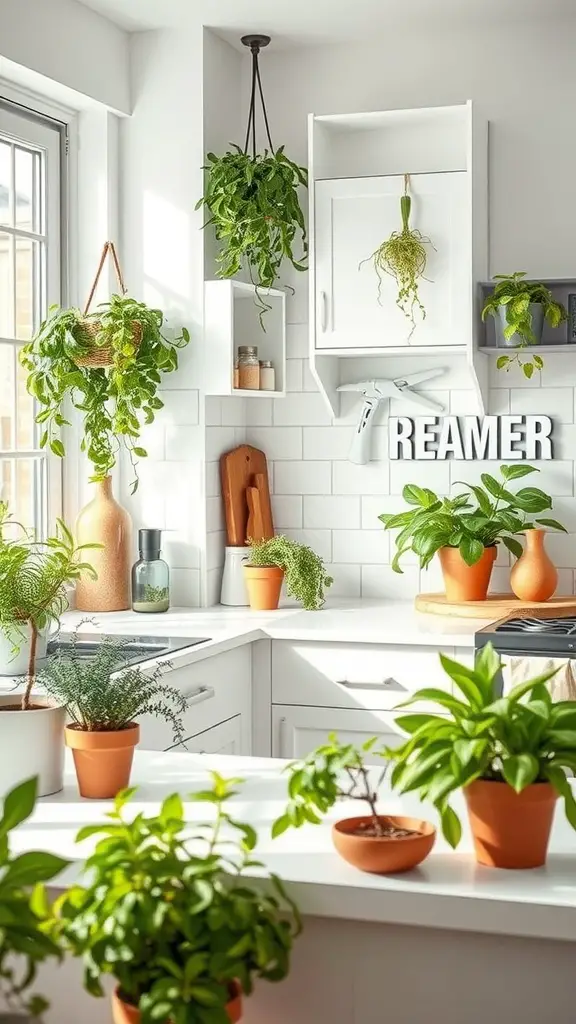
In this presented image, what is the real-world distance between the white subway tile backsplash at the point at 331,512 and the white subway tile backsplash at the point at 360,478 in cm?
3

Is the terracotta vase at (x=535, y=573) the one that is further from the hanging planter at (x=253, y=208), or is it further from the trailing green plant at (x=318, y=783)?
the trailing green plant at (x=318, y=783)

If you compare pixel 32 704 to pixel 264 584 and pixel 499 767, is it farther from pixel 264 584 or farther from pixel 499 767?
pixel 264 584

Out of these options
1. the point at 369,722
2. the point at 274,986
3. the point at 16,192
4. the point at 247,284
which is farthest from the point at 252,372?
the point at 274,986

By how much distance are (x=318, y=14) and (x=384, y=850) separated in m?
3.20

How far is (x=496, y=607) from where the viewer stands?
12.9 ft

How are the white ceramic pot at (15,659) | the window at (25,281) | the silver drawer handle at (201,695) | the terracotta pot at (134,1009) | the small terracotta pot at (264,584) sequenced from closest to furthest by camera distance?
the terracotta pot at (134,1009)
the white ceramic pot at (15,659)
the silver drawer handle at (201,695)
the window at (25,281)
the small terracotta pot at (264,584)

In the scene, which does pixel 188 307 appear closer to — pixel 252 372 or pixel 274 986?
pixel 252 372

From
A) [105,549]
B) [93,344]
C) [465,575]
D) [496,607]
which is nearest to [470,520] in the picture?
[465,575]

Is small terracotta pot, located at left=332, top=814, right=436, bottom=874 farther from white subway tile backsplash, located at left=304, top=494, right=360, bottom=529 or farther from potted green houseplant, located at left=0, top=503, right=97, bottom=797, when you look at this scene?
white subway tile backsplash, located at left=304, top=494, right=360, bottom=529

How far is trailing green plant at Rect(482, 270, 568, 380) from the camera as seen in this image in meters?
3.96

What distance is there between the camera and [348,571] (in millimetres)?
4520

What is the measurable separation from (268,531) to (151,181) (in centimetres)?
123

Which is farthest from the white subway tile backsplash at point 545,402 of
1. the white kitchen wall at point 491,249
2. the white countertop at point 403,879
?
the white countertop at point 403,879

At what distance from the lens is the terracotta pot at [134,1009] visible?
1.38 m
